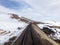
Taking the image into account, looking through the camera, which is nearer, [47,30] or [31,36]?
[31,36]

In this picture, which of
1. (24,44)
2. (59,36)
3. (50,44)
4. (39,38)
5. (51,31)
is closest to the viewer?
(50,44)

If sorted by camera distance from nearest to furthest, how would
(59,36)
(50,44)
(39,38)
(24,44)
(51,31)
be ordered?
(50,44), (39,38), (24,44), (59,36), (51,31)

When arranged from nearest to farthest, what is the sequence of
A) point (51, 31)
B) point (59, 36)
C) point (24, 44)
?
1. point (24, 44)
2. point (59, 36)
3. point (51, 31)

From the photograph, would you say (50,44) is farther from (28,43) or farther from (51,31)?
(51,31)

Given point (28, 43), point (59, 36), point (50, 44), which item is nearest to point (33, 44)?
point (28, 43)

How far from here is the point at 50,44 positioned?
23.0m

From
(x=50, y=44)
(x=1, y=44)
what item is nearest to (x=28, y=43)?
(x=50, y=44)

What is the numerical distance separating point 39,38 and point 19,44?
4862 millimetres

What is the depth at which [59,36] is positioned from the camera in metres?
30.5

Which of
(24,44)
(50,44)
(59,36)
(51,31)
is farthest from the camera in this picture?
(51,31)

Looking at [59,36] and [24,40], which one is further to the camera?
[59,36]

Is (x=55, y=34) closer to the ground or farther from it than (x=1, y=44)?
farther from it

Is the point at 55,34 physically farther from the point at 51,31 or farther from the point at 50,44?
the point at 50,44

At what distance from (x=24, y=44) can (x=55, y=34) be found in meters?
8.41
